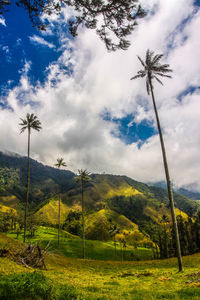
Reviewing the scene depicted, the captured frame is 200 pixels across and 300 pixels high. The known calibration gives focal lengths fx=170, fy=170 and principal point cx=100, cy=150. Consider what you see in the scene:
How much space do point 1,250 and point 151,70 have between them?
96.7 ft

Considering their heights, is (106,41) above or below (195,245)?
above

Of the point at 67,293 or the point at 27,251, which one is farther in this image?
the point at 27,251

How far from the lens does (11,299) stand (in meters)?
5.06

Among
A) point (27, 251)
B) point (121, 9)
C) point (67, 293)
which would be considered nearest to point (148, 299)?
point (67, 293)

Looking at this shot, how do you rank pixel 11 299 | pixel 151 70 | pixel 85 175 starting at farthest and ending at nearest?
pixel 85 175 → pixel 151 70 → pixel 11 299

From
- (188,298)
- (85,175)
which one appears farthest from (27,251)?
(85,175)

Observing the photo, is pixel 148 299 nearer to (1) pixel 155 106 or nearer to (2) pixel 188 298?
(2) pixel 188 298

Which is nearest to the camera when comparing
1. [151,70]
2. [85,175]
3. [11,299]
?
[11,299]

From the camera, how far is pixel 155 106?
25.2 meters

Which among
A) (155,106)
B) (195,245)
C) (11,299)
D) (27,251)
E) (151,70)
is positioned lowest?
(195,245)

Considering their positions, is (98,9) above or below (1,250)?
above

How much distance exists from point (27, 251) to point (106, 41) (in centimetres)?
2160

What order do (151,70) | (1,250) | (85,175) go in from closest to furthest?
(1,250)
(151,70)
(85,175)

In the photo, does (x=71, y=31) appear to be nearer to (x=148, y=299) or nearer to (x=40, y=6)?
(x=40, y=6)
